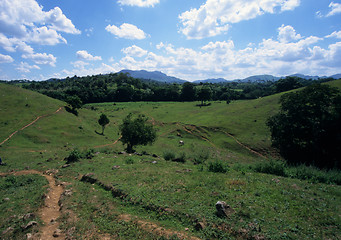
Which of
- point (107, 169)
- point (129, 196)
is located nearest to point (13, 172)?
point (107, 169)

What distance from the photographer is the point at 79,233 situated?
10.2 metres

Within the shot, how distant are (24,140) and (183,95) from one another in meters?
114

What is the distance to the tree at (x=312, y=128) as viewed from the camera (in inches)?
1195

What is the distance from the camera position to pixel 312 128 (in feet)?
105

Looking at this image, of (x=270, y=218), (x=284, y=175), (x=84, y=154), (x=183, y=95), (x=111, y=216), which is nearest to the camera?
(x=270, y=218)

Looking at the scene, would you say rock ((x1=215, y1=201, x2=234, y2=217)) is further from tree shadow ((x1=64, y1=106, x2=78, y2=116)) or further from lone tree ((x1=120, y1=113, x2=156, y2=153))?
tree shadow ((x1=64, y1=106, x2=78, y2=116))

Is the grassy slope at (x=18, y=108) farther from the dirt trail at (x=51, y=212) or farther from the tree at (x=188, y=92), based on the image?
the tree at (x=188, y=92)

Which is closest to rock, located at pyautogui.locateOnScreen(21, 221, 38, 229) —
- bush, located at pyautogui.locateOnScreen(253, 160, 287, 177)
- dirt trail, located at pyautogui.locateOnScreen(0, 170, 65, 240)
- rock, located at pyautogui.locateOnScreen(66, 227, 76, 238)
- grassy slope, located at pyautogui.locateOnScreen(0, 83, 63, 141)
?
dirt trail, located at pyautogui.locateOnScreen(0, 170, 65, 240)

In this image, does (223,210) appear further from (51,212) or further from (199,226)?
(51,212)

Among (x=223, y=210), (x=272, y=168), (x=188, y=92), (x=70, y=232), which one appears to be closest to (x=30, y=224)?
(x=70, y=232)

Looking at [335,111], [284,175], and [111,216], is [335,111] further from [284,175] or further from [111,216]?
[111,216]

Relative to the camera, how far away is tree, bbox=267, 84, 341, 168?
30.3 m

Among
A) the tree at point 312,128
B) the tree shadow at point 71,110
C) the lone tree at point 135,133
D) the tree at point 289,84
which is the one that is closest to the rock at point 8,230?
the lone tree at point 135,133

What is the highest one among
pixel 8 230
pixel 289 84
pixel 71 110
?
pixel 289 84
